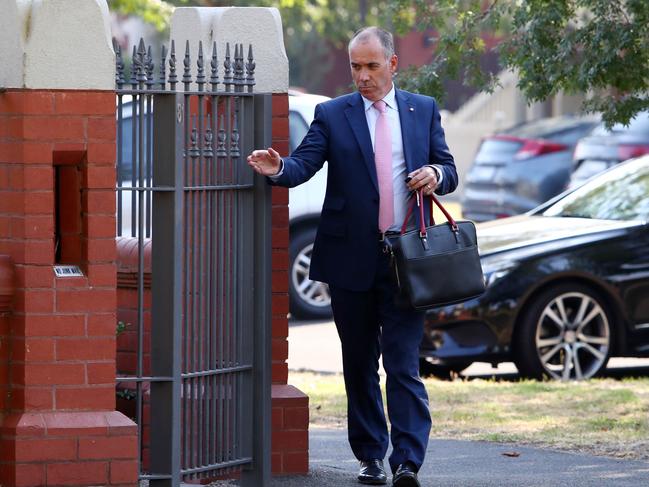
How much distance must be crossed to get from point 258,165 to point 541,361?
4.64 m

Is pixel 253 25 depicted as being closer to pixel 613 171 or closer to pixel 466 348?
pixel 466 348

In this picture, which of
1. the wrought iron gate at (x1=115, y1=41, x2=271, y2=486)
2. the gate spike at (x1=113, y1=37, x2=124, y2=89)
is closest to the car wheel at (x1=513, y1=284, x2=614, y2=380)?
the wrought iron gate at (x1=115, y1=41, x2=271, y2=486)

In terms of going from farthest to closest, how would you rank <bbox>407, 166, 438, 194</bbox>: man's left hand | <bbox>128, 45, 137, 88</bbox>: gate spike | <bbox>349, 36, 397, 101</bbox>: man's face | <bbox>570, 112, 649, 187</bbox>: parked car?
<bbox>570, 112, 649, 187</bbox>: parked car, <bbox>349, 36, 397, 101</bbox>: man's face, <bbox>407, 166, 438, 194</bbox>: man's left hand, <bbox>128, 45, 137, 88</bbox>: gate spike

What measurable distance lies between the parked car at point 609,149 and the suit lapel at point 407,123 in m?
11.4

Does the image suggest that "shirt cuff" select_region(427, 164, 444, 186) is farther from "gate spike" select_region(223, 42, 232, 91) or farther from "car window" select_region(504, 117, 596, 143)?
"car window" select_region(504, 117, 596, 143)

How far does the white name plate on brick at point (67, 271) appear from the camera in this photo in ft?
19.2

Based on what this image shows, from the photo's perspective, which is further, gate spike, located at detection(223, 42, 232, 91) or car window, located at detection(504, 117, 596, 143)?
car window, located at detection(504, 117, 596, 143)

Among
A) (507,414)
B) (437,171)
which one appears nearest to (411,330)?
(437,171)

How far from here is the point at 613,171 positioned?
11.8 meters

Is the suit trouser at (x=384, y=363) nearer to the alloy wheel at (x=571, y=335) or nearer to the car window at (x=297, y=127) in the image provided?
the alloy wheel at (x=571, y=335)

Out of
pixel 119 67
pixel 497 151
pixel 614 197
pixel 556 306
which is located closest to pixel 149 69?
pixel 119 67

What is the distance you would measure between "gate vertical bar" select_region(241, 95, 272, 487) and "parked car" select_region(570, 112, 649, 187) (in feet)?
38.6

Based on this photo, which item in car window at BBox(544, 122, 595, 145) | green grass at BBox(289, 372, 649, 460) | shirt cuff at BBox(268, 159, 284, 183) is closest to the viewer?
shirt cuff at BBox(268, 159, 284, 183)

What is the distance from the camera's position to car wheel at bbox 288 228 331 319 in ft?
45.9
